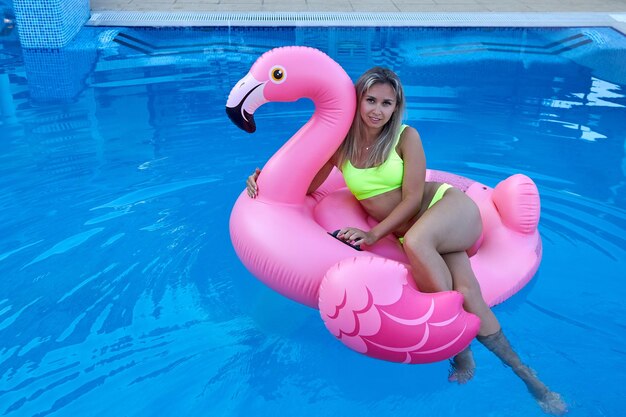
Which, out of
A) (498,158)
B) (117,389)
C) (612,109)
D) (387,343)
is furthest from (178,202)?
(612,109)

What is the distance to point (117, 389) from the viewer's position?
2381mm

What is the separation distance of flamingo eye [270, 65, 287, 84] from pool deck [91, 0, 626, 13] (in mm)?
5763

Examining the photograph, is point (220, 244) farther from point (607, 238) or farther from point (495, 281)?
point (607, 238)

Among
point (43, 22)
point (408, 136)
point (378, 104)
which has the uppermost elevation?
point (378, 104)

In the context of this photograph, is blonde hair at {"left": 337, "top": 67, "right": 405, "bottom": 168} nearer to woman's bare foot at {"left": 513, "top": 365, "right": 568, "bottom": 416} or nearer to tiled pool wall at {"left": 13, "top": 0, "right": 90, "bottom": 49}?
woman's bare foot at {"left": 513, "top": 365, "right": 568, "bottom": 416}

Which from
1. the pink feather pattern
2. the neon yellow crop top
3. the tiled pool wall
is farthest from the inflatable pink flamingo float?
the tiled pool wall

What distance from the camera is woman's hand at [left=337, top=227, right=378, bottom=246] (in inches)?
99.9

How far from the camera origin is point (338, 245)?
2.54 meters

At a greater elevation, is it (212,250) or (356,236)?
(356,236)

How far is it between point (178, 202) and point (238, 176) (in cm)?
51

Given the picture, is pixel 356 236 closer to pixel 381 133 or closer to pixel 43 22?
pixel 381 133

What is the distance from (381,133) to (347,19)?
5.38 metres

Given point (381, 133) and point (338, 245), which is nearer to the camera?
point (338, 245)

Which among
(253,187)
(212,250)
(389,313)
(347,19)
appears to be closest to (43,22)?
(347,19)
